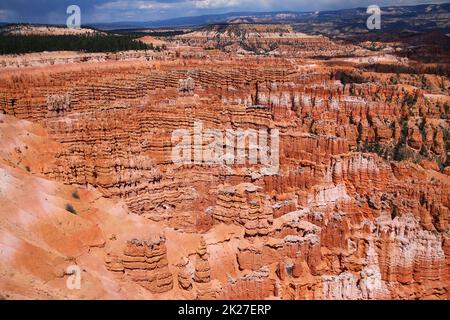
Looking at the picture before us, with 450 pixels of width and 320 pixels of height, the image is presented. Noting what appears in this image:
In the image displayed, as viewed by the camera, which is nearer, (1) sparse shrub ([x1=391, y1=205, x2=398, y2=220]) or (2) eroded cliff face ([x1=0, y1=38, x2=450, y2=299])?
(2) eroded cliff face ([x1=0, y1=38, x2=450, y2=299])

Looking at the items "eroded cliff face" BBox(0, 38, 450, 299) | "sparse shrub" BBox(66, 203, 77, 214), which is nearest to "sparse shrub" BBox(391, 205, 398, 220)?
"eroded cliff face" BBox(0, 38, 450, 299)

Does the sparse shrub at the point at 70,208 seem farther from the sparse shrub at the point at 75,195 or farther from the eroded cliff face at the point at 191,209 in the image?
the sparse shrub at the point at 75,195

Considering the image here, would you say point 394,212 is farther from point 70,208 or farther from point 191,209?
point 70,208

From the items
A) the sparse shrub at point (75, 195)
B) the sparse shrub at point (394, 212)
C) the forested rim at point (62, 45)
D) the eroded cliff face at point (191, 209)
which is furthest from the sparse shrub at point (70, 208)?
the forested rim at point (62, 45)

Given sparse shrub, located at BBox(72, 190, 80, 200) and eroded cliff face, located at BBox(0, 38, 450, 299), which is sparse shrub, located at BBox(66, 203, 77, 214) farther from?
sparse shrub, located at BBox(72, 190, 80, 200)

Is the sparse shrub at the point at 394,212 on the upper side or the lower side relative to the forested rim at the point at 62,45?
lower

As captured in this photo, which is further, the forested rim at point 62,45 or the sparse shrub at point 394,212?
the forested rim at point 62,45

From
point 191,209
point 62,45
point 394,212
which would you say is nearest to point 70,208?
point 191,209

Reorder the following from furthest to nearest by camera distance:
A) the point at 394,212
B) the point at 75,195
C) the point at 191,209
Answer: the point at 191,209 < the point at 394,212 < the point at 75,195

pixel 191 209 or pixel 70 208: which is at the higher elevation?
pixel 70 208
